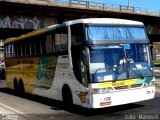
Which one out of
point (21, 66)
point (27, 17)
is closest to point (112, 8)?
point (27, 17)

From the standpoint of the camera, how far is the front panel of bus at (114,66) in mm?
11797

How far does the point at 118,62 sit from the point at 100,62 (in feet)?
2.06

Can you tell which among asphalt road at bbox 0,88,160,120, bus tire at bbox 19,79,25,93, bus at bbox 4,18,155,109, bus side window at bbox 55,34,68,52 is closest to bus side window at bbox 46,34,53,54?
bus at bbox 4,18,155,109

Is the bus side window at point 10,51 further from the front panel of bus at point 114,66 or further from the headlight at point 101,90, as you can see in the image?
the headlight at point 101,90

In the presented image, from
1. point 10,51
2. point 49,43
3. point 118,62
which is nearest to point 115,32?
point 118,62

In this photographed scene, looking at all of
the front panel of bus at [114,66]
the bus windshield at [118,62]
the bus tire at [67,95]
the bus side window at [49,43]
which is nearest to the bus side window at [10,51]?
the bus side window at [49,43]

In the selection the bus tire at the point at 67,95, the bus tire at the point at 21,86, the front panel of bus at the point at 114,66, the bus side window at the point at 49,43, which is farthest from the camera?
the bus tire at the point at 21,86

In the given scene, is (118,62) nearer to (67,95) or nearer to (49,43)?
(67,95)

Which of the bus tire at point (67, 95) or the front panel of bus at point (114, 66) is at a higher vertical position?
the front panel of bus at point (114, 66)

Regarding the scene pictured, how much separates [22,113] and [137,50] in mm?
4413

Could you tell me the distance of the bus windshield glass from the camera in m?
12.2

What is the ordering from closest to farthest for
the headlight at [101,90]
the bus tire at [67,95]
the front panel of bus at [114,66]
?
the headlight at [101,90] < the front panel of bus at [114,66] < the bus tire at [67,95]

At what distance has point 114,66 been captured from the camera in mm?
12117

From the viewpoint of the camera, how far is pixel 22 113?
43.0ft
